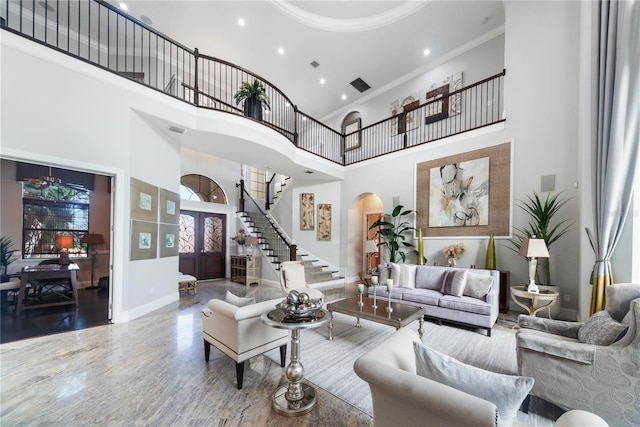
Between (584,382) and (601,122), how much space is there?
305 centimetres

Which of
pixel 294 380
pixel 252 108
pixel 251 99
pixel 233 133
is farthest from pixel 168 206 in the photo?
pixel 294 380

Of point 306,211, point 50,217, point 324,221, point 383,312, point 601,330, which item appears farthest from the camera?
point 306,211

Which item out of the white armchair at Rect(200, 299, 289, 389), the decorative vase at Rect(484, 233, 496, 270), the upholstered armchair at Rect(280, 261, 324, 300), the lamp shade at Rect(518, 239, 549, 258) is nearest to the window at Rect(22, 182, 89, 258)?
the upholstered armchair at Rect(280, 261, 324, 300)

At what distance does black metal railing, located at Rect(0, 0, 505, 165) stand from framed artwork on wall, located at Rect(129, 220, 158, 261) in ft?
7.72

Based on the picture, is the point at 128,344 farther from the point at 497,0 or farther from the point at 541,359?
the point at 497,0

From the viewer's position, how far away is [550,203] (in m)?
4.27

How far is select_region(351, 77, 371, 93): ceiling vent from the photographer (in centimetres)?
813

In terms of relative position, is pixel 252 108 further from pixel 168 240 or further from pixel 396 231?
pixel 396 231

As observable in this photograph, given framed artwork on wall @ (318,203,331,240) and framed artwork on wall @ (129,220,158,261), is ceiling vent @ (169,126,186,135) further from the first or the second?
framed artwork on wall @ (318,203,331,240)

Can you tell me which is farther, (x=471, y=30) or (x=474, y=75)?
(x=474, y=75)

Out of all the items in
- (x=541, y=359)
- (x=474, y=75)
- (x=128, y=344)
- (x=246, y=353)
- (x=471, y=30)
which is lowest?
(x=128, y=344)

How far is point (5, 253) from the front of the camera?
5.14 m

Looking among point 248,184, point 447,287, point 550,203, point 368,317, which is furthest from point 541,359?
point 248,184

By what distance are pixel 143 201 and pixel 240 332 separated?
11.2 ft
